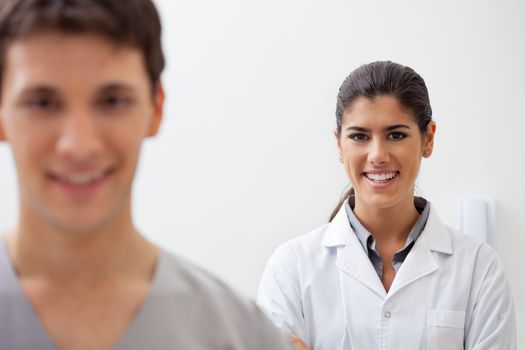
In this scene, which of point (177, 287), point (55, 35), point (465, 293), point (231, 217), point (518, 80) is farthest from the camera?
point (231, 217)

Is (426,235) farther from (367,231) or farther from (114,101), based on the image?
(114,101)

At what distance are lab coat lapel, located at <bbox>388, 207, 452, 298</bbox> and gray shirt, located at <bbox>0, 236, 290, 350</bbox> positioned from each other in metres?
0.78

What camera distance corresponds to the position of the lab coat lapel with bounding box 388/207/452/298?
1643mm

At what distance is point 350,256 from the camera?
67.1 inches

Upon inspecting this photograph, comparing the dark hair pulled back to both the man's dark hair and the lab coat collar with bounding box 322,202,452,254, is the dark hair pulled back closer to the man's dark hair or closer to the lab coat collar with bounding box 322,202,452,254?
the lab coat collar with bounding box 322,202,452,254

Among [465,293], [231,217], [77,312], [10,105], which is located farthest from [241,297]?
[231,217]

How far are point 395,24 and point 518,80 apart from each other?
46 centimetres

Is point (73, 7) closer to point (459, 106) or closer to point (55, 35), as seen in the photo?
point (55, 35)

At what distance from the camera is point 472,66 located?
2.46 metres

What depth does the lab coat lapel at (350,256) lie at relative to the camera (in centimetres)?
165

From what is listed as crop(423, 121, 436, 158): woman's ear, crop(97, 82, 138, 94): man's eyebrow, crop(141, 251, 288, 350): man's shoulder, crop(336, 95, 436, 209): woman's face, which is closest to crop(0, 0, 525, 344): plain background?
crop(423, 121, 436, 158): woman's ear

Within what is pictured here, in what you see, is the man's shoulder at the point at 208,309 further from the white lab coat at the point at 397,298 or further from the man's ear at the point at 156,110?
the white lab coat at the point at 397,298

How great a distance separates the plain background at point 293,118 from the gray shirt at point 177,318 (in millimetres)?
1680

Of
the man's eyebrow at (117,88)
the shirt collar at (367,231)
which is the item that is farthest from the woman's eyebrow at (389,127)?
the man's eyebrow at (117,88)
